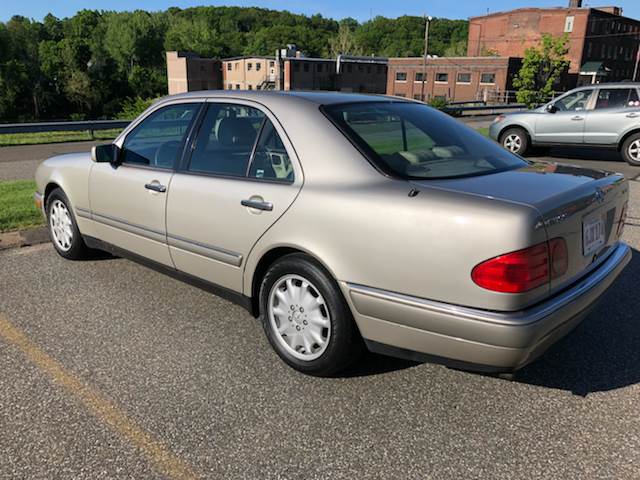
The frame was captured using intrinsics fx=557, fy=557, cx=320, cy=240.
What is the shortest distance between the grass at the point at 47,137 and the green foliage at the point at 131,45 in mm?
50566

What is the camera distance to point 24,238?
19.4 feet

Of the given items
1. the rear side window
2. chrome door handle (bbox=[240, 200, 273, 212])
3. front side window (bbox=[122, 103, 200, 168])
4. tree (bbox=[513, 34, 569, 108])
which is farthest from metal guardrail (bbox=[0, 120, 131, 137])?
tree (bbox=[513, 34, 569, 108])

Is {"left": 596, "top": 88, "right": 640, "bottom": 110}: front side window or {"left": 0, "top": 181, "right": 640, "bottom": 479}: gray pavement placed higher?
{"left": 596, "top": 88, "right": 640, "bottom": 110}: front side window

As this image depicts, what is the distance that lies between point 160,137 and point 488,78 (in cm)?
6704

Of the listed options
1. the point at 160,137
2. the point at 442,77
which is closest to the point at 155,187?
the point at 160,137

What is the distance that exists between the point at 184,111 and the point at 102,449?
94.3 inches

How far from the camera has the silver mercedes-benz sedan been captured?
2.52 metres

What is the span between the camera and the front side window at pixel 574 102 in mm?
11984

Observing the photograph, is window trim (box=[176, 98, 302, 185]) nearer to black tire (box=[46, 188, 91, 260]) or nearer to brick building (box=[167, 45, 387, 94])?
black tire (box=[46, 188, 91, 260])

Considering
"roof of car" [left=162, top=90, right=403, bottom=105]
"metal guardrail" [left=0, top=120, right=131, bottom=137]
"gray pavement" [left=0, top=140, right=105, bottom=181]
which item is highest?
"roof of car" [left=162, top=90, right=403, bottom=105]

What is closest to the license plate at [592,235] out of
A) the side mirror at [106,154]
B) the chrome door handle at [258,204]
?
the chrome door handle at [258,204]

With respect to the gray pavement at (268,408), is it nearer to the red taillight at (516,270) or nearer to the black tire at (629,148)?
the red taillight at (516,270)

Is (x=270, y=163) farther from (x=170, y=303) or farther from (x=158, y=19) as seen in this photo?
(x=158, y=19)

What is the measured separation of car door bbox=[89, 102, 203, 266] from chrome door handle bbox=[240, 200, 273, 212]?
846 millimetres
